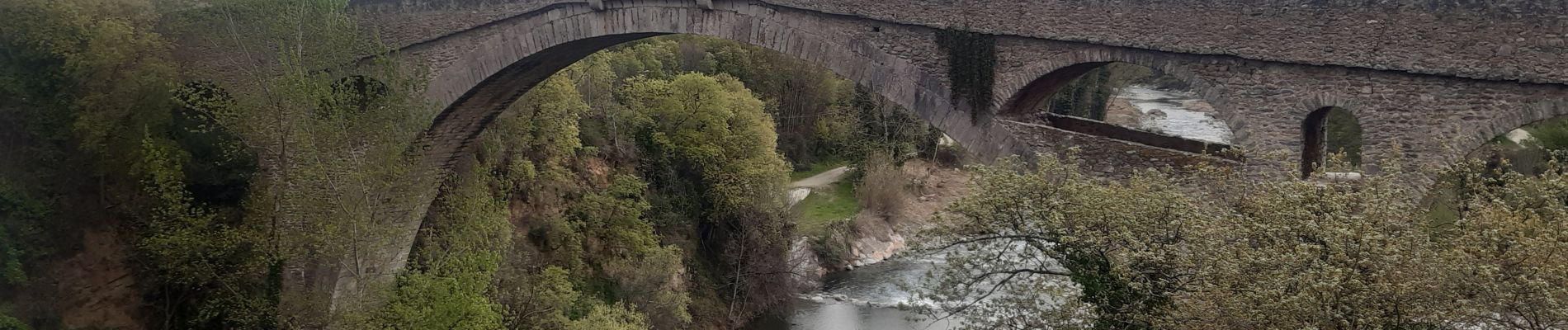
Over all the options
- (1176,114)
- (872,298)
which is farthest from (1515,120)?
(1176,114)

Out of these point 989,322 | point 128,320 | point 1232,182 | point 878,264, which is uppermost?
point 1232,182

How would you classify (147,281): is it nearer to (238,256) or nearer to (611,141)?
(238,256)

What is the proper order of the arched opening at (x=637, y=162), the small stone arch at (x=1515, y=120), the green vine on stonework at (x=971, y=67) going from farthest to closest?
1. the arched opening at (x=637, y=162)
2. the green vine on stonework at (x=971, y=67)
3. the small stone arch at (x=1515, y=120)

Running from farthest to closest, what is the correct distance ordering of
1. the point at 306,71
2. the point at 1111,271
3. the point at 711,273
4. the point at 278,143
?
the point at 711,273, the point at 278,143, the point at 306,71, the point at 1111,271

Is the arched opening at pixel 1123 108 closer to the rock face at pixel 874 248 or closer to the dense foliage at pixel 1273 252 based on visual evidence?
the dense foliage at pixel 1273 252

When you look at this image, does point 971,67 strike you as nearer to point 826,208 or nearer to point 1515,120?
point 1515,120

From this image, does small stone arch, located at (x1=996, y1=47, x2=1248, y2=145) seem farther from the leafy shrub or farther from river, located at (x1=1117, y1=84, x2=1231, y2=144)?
the leafy shrub

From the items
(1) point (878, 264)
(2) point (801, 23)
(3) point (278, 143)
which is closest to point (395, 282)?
(3) point (278, 143)

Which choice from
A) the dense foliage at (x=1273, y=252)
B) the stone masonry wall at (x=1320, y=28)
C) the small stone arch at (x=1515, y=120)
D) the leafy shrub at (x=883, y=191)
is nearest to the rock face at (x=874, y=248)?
the leafy shrub at (x=883, y=191)
